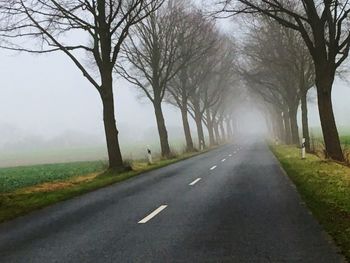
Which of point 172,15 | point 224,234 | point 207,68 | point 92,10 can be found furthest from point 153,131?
point 224,234

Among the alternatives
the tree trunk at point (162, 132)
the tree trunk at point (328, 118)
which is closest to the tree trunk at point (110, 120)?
the tree trunk at point (328, 118)

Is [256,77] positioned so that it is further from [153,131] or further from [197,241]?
[153,131]

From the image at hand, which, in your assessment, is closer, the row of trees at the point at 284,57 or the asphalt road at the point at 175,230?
the asphalt road at the point at 175,230

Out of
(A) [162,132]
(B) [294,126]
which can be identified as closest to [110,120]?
(A) [162,132]

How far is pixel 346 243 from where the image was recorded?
6512mm

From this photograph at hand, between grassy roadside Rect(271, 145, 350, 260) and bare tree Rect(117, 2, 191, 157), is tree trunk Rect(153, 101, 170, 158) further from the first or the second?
grassy roadside Rect(271, 145, 350, 260)

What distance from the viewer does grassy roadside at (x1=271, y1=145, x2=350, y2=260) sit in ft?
24.4

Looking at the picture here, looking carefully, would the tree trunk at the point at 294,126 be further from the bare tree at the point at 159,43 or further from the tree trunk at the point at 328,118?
the tree trunk at the point at 328,118

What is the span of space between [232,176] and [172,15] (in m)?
18.2

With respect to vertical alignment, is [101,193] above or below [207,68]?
below

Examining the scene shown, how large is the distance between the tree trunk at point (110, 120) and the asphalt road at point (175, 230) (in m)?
8.48

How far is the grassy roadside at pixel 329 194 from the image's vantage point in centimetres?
744

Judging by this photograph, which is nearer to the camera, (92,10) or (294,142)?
(92,10)

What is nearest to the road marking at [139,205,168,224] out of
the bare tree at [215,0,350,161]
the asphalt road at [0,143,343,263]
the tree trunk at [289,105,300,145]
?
the asphalt road at [0,143,343,263]
